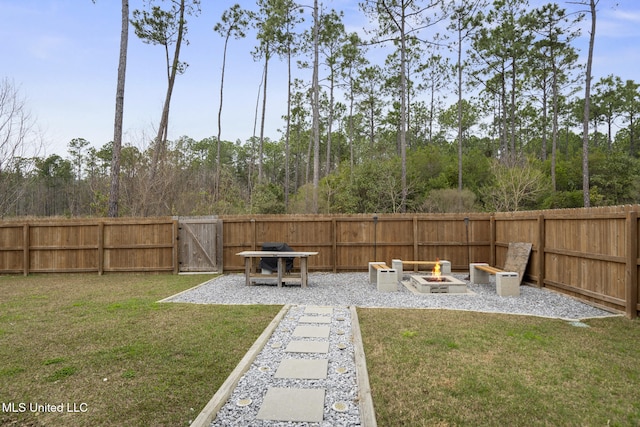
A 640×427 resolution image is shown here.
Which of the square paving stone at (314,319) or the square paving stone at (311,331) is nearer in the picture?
the square paving stone at (311,331)

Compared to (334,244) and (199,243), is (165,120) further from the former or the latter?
(334,244)

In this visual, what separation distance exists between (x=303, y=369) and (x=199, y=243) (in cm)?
829

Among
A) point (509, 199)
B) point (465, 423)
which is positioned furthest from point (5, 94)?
point (509, 199)

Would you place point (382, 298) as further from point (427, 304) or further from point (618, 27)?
point (618, 27)

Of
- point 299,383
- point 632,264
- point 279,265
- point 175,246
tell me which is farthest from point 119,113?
point 632,264

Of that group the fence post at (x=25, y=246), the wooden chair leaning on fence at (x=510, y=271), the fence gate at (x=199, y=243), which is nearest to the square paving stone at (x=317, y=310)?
the wooden chair leaning on fence at (x=510, y=271)

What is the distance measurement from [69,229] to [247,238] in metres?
5.41

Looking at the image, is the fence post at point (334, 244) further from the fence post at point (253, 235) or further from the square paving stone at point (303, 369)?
the square paving stone at point (303, 369)

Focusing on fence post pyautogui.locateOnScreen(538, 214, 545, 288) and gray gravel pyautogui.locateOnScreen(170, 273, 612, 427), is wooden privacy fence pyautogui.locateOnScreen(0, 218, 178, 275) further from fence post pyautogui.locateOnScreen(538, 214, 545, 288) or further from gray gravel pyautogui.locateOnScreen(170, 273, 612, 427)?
fence post pyautogui.locateOnScreen(538, 214, 545, 288)

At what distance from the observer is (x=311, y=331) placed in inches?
191

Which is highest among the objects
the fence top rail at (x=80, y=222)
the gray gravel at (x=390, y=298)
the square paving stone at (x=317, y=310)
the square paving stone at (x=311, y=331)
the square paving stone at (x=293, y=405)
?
the fence top rail at (x=80, y=222)

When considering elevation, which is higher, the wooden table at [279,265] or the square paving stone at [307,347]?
the wooden table at [279,265]

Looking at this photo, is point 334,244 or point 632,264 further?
point 334,244

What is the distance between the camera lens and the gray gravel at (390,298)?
20.5 feet
